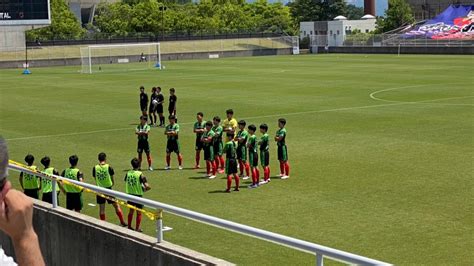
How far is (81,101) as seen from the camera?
3819cm

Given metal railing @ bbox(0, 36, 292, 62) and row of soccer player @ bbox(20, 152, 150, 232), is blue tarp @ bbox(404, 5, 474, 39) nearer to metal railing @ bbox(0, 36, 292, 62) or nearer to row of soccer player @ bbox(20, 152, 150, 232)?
metal railing @ bbox(0, 36, 292, 62)

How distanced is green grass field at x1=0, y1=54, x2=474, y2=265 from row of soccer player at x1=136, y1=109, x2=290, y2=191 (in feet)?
1.46

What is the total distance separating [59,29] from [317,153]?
76.4 metres

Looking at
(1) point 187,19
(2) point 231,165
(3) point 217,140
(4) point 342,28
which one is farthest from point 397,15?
(2) point 231,165

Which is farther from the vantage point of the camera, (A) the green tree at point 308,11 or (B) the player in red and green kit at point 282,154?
(A) the green tree at point 308,11

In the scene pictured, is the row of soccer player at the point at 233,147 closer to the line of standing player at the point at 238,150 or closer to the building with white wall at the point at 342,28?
the line of standing player at the point at 238,150

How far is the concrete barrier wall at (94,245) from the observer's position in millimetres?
7770

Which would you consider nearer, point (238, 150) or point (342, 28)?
point (238, 150)

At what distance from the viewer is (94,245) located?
9.09m

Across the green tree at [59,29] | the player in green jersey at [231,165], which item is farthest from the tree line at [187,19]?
the player in green jersey at [231,165]

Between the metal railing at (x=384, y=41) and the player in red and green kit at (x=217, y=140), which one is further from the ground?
the metal railing at (x=384, y=41)

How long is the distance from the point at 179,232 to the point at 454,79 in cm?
3412

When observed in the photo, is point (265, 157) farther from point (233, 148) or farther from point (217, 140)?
point (217, 140)

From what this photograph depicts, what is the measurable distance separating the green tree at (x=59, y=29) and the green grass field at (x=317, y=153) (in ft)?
140
